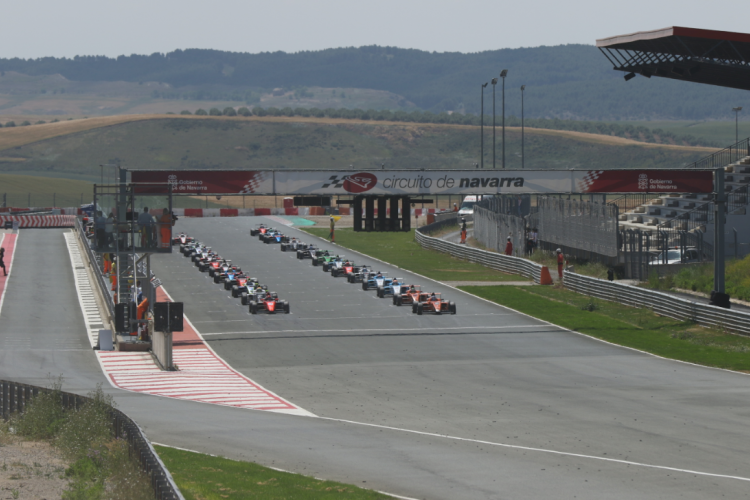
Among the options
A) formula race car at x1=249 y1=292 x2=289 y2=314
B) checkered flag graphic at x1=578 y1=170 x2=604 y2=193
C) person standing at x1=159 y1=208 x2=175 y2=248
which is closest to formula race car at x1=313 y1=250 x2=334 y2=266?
formula race car at x1=249 y1=292 x2=289 y2=314

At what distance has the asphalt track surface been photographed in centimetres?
1337

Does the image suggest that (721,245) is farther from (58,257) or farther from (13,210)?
(13,210)

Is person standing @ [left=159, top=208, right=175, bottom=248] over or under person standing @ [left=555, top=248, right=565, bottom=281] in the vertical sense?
over

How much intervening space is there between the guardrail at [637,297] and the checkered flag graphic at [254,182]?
14348mm

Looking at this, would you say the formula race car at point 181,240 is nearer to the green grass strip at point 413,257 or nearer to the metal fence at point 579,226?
the green grass strip at point 413,257

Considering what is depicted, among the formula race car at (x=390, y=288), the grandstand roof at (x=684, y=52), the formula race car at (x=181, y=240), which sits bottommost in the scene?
the formula race car at (x=390, y=288)

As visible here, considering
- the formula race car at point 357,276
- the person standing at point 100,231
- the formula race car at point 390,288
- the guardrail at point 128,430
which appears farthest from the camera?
the formula race car at point 357,276

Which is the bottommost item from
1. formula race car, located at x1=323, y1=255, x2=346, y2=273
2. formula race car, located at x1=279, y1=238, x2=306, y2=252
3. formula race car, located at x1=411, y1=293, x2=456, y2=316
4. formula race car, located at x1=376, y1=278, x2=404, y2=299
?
formula race car, located at x1=411, y1=293, x2=456, y2=316

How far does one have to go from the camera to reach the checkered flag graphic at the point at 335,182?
33.8 metres

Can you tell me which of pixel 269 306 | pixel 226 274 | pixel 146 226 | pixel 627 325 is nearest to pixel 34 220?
pixel 226 274

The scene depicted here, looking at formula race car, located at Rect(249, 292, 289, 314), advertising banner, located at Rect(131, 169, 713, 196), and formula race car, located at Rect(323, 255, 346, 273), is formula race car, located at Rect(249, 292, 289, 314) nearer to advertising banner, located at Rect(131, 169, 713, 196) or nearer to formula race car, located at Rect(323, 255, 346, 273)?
advertising banner, located at Rect(131, 169, 713, 196)

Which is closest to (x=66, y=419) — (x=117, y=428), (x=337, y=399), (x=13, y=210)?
(x=117, y=428)

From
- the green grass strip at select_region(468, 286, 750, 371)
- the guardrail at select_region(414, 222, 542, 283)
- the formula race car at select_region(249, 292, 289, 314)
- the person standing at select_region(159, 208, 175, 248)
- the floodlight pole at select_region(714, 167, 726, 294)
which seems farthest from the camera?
the guardrail at select_region(414, 222, 542, 283)

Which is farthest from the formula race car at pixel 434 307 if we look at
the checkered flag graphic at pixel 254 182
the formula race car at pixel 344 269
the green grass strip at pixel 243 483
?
the green grass strip at pixel 243 483
